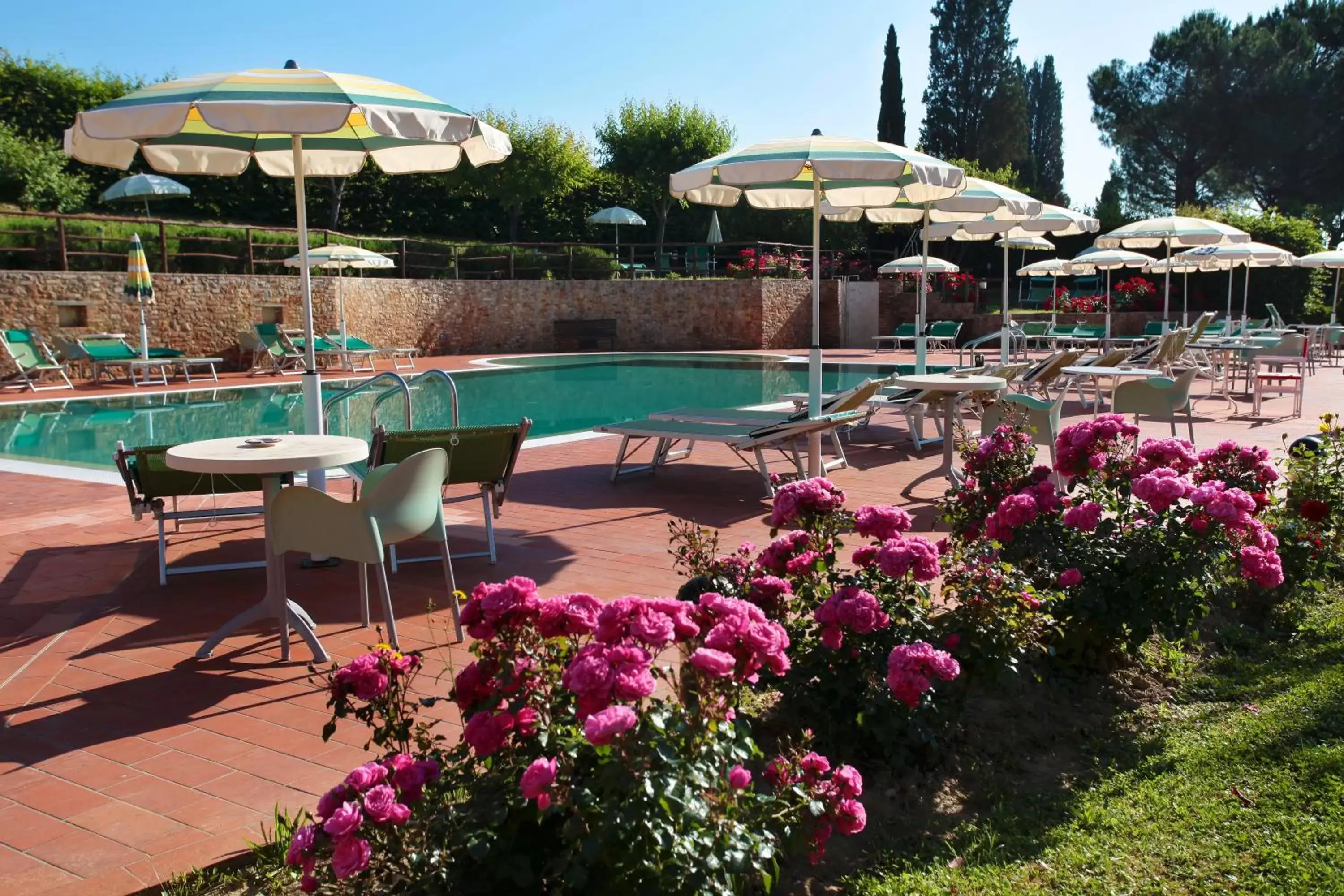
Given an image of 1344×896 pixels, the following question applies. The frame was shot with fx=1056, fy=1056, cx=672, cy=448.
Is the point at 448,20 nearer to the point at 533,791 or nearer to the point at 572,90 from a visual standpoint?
the point at 572,90

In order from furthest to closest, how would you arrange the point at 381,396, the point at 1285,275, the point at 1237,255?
the point at 1285,275
the point at 1237,255
the point at 381,396

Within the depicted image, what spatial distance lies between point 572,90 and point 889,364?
407 inches

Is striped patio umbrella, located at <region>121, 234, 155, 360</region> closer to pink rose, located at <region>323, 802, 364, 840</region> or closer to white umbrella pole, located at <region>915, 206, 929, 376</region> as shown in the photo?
white umbrella pole, located at <region>915, 206, 929, 376</region>

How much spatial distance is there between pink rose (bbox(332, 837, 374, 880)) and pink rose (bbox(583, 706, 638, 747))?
45 centimetres

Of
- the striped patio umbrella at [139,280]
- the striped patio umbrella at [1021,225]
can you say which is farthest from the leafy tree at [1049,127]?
the striped patio umbrella at [139,280]

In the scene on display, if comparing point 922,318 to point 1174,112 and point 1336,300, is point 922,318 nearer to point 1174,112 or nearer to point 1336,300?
point 1336,300

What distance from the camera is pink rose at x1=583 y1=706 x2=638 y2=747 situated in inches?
69.6

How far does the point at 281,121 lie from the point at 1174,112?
41.9 m

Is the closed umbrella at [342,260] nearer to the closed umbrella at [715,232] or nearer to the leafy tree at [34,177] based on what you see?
the leafy tree at [34,177]

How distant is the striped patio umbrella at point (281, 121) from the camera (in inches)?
183

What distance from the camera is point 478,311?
80.5ft

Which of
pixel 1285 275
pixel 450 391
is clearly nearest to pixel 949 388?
pixel 450 391

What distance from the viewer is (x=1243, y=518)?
3357 mm

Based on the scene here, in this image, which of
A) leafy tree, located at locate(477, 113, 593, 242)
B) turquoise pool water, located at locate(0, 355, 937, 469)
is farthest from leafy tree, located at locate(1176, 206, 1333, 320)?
leafy tree, located at locate(477, 113, 593, 242)
